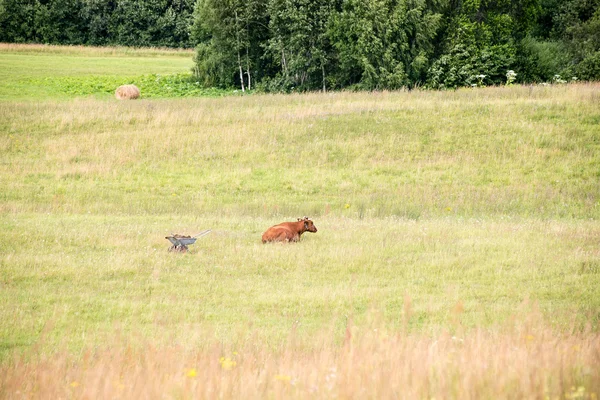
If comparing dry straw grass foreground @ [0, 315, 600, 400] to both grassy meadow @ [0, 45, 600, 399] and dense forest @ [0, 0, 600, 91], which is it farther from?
dense forest @ [0, 0, 600, 91]

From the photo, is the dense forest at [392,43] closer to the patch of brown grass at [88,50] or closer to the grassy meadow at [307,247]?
the grassy meadow at [307,247]

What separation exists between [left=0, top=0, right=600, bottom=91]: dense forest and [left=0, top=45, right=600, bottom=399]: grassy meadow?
15.2 meters

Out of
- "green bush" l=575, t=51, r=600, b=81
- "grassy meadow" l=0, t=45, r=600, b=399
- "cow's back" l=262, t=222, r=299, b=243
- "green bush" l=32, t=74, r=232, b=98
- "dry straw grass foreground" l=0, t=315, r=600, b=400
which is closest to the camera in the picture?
"dry straw grass foreground" l=0, t=315, r=600, b=400

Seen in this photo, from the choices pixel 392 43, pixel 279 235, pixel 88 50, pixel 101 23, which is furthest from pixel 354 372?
pixel 101 23

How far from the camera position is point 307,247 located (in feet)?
59.2

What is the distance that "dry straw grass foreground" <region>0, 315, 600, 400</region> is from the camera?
283 inches

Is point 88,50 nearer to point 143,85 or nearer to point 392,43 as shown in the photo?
point 143,85

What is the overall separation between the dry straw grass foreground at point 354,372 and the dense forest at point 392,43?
149ft

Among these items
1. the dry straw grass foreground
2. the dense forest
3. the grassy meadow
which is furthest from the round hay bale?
the dry straw grass foreground

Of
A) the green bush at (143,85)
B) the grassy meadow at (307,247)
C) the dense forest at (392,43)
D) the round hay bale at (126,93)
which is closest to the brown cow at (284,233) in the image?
the grassy meadow at (307,247)

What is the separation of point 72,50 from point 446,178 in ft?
223

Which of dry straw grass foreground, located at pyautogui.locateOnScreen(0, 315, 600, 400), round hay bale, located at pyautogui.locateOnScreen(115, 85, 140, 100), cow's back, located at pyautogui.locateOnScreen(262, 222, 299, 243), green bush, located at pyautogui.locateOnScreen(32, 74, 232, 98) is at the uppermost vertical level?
dry straw grass foreground, located at pyautogui.locateOnScreen(0, 315, 600, 400)

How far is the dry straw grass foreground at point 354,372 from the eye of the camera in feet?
23.6

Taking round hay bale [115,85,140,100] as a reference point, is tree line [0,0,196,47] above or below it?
above
